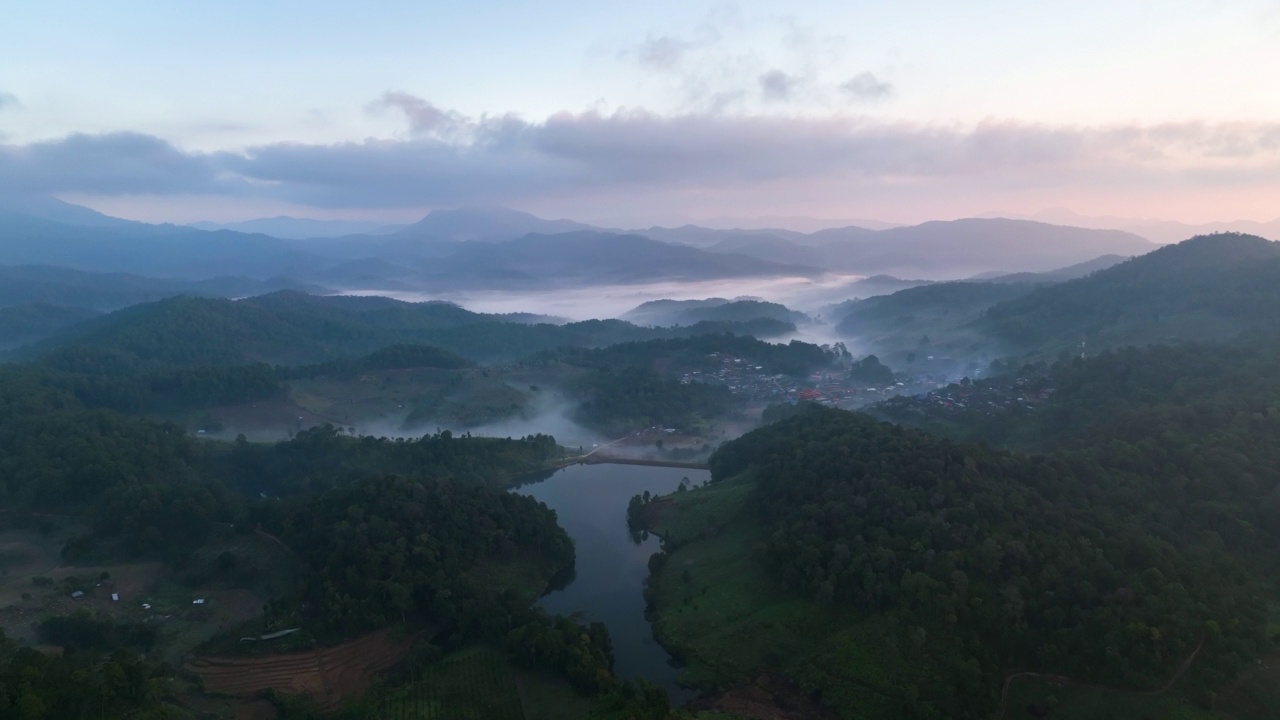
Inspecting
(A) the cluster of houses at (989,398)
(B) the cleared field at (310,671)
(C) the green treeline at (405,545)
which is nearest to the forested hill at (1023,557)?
(C) the green treeline at (405,545)

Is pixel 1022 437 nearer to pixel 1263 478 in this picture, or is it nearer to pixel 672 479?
pixel 1263 478

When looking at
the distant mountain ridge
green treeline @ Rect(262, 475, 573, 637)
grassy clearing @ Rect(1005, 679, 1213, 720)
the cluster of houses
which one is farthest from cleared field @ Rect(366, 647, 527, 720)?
the distant mountain ridge

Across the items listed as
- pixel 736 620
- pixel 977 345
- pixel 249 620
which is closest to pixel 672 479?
pixel 736 620

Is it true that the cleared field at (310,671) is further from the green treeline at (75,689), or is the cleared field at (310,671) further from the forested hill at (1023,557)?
the forested hill at (1023,557)

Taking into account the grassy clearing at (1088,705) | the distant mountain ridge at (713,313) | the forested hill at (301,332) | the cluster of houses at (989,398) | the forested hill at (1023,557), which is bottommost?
the grassy clearing at (1088,705)

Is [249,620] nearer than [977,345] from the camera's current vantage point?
Yes

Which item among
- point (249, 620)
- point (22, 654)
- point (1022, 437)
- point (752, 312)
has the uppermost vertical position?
point (752, 312)

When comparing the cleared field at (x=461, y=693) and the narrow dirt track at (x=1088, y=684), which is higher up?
the narrow dirt track at (x=1088, y=684)
